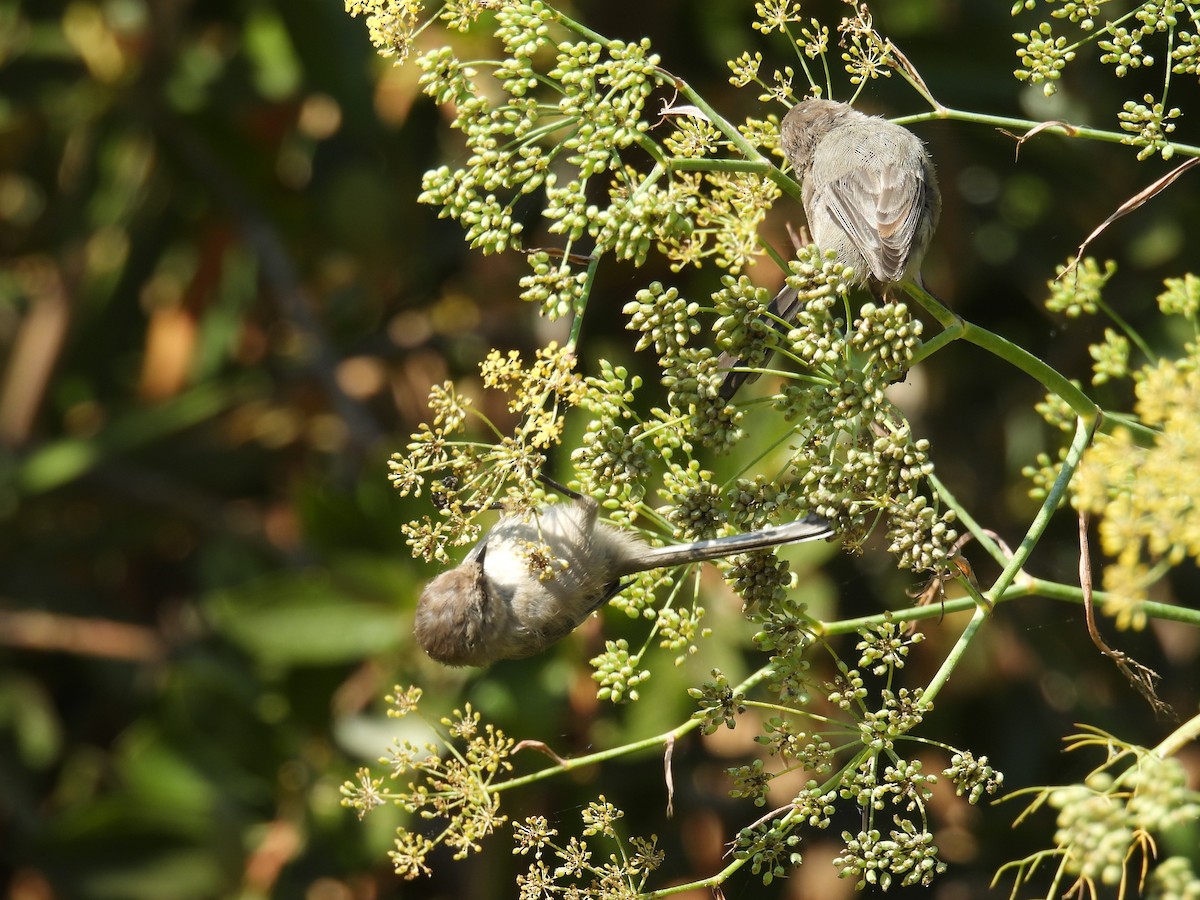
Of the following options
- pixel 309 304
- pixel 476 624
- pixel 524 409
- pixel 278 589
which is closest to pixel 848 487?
pixel 524 409

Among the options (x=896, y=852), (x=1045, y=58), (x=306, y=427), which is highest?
(x=1045, y=58)

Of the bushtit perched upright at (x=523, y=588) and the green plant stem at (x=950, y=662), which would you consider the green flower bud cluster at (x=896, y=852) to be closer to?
the green plant stem at (x=950, y=662)

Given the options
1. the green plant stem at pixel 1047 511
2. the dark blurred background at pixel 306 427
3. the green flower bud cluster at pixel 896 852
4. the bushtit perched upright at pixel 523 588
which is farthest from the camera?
the dark blurred background at pixel 306 427

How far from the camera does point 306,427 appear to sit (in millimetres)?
4777

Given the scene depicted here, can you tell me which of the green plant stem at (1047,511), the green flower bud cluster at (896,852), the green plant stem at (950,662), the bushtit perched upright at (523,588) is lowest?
the bushtit perched upright at (523,588)

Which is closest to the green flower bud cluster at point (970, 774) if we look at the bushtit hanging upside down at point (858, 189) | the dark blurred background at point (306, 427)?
the bushtit hanging upside down at point (858, 189)

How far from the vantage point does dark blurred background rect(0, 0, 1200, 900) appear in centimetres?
349

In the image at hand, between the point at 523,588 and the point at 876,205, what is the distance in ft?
2.91

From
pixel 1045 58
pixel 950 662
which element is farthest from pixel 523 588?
pixel 1045 58

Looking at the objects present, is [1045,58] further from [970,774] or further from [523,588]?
[523,588]

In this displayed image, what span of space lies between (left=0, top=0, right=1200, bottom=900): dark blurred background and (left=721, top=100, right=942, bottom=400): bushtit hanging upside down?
1.09m

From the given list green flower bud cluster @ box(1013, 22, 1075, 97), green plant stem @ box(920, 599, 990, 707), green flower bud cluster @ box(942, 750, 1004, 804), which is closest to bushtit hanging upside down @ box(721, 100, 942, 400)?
green flower bud cluster @ box(1013, 22, 1075, 97)

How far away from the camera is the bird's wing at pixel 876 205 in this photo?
2119mm

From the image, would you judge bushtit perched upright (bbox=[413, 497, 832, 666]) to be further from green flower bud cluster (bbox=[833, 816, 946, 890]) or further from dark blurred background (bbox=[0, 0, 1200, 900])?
dark blurred background (bbox=[0, 0, 1200, 900])
